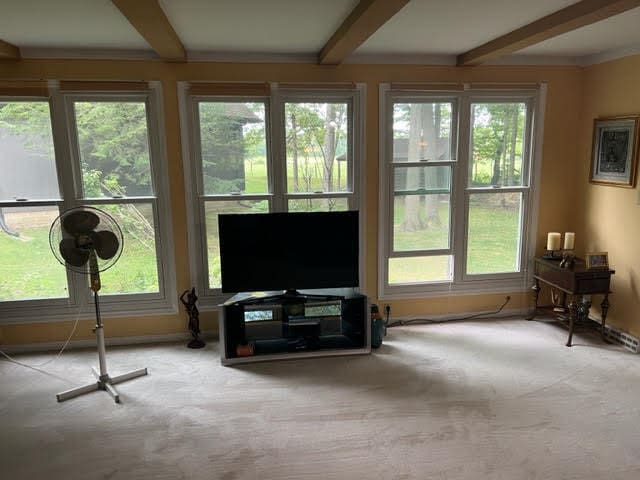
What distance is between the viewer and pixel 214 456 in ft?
8.25

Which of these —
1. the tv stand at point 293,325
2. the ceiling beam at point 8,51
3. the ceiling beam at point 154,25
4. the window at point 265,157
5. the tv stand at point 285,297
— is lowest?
the tv stand at point 293,325

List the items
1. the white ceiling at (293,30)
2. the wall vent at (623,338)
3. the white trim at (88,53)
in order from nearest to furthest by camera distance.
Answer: the white ceiling at (293,30)
the white trim at (88,53)
the wall vent at (623,338)

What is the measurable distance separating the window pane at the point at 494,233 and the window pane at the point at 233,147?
77.7 inches

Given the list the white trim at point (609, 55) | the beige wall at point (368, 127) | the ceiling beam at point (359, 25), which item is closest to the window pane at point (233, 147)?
the beige wall at point (368, 127)

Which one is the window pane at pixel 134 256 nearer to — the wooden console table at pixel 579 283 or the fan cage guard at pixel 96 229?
the fan cage guard at pixel 96 229

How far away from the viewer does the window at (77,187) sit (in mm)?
3639

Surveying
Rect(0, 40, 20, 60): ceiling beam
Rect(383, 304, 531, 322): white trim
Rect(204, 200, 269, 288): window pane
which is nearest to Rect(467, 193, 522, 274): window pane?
Rect(383, 304, 531, 322): white trim

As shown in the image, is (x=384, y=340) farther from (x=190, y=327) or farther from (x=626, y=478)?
(x=626, y=478)

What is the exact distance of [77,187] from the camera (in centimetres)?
375

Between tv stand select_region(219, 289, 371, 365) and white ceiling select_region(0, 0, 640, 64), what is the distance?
194 centimetres

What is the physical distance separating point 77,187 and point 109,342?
4.39 feet

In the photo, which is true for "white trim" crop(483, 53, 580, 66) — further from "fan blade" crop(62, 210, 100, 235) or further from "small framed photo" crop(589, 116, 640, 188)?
"fan blade" crop(62, 210, 100, 235)

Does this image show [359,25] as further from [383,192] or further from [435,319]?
[435,319]

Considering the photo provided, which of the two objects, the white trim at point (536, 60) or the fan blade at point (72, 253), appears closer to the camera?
the fan blade at point (72, 253)
